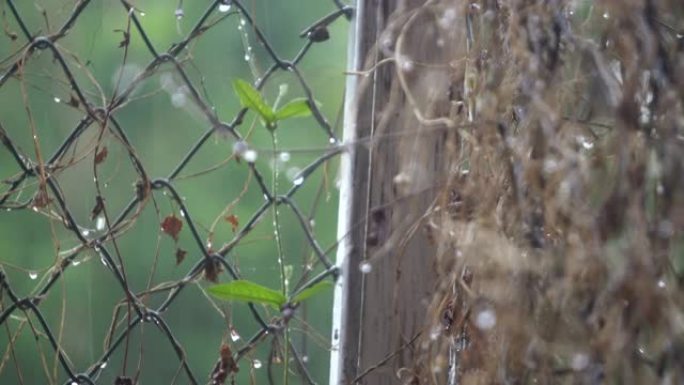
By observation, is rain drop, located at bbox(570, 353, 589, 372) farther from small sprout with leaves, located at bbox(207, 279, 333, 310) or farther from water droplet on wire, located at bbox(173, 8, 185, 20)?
water droplet on wire, located at bbox(173, 8, 185, 20)

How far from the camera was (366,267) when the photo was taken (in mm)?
767

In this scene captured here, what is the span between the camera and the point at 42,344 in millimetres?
1064

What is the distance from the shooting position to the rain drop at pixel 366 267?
767mm

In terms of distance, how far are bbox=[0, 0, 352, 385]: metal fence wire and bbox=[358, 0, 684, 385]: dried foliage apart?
20 cm

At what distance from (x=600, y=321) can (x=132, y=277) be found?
697 millimetres

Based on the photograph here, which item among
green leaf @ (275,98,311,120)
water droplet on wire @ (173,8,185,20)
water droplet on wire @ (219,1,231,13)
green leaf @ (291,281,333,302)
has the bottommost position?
green leaf @ (291,281,333,302)

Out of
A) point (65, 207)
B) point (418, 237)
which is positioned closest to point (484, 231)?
point (418, 237)

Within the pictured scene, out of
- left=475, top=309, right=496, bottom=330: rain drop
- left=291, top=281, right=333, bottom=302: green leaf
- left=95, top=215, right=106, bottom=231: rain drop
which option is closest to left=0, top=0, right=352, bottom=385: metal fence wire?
left=95, top=215, right=106, bottom=231: rain drop

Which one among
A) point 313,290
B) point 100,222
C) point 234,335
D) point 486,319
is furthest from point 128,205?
point 486,319

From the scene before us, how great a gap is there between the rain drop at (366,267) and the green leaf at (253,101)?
0.42ft

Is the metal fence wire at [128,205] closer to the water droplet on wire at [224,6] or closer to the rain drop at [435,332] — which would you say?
the water droplet on wire at [224,6]

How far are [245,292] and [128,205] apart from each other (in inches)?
10.1

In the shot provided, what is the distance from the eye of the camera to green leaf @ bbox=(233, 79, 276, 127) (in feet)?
2.61

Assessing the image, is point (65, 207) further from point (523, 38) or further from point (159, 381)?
point (523, 38)
